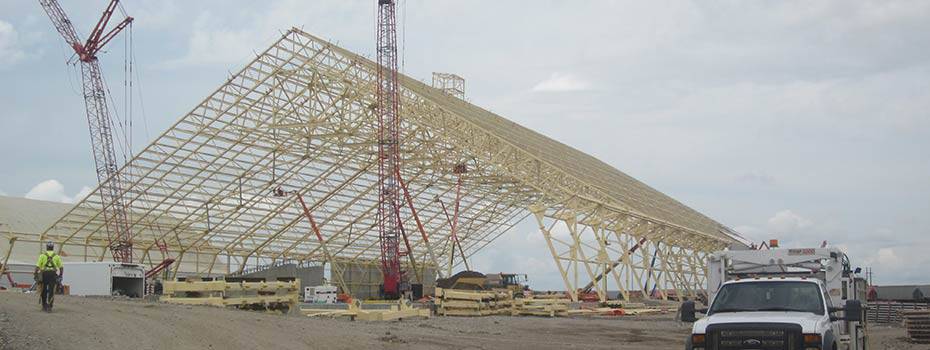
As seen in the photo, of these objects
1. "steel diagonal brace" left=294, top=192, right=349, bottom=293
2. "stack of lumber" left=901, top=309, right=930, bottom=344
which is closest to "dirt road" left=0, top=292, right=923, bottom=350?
"stack of lumber" left=901, top=309, right=930, bottom=344

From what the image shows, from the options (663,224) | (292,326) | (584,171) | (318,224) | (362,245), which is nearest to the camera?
(292,326)

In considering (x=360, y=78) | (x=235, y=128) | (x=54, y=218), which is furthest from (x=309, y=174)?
(x=54, y=218)

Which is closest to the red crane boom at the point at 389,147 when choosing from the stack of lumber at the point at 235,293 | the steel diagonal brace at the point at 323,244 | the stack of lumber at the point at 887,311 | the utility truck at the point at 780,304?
the steel diagonal brace at the point at 323,244

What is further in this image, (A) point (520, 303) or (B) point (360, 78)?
(B) point (360, 78)

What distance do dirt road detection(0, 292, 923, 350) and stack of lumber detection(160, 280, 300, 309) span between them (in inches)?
187

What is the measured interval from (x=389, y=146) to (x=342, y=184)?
352 inches

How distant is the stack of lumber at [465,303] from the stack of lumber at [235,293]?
8.16 metres

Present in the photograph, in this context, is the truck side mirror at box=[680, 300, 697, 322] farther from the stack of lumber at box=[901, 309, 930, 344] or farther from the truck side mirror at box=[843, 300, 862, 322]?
the stack of lumber at box=[901, 309, 930, 344]

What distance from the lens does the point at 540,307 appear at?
3869 cm

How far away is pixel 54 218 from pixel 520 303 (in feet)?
155

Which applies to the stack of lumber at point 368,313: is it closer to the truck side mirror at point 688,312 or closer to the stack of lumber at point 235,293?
the stack of lumber at point 235,293

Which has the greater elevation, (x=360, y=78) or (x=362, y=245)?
(x=360, y=78)

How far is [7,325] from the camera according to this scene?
1541 centimetres

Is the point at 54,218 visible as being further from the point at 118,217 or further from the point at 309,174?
the point at 309,174
